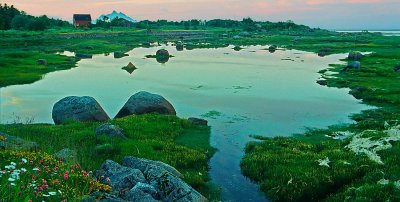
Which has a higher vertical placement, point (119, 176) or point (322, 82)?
point (322, 82)

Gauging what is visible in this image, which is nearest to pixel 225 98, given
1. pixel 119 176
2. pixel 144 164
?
pixel 144 164

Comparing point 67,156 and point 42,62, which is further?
point 42,62

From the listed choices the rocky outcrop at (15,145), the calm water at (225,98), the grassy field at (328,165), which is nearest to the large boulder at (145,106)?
the calm water at (225,98)

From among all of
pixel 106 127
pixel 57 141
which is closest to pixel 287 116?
pixel 106 127

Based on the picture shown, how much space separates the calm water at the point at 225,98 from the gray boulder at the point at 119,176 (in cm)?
481

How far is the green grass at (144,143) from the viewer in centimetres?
2170

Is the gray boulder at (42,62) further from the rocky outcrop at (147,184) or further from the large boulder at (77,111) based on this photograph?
the rocky outcrop at (147,184)

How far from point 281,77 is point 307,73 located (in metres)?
7.62

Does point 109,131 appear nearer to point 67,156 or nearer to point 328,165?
point 67,156

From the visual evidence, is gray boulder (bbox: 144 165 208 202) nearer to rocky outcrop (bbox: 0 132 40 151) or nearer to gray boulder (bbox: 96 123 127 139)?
rocky outcrop (bbox: 0 132 40 151)

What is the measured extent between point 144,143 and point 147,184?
9.03 metres

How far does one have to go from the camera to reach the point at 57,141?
2411 centimetres

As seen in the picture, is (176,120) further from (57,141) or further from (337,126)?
(337,126)

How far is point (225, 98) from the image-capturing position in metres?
47.1
